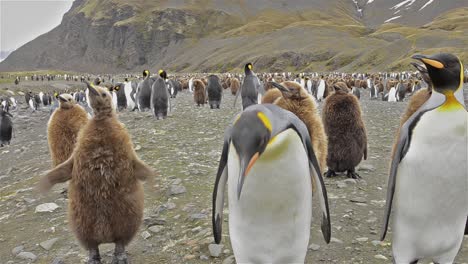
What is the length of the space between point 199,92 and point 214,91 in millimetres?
1425

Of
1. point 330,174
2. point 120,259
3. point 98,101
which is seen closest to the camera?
point 120,259

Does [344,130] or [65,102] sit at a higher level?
[65,102]

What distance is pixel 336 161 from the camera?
5.27 metres

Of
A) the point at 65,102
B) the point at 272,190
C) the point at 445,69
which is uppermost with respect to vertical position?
the point at 445,69

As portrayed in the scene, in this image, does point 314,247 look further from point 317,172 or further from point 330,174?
point 330,174

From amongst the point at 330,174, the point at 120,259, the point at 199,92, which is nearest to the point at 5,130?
the point at 199,92

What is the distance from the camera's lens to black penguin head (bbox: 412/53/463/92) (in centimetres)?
254

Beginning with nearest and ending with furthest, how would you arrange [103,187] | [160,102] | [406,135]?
1. [406,135]
2. [103,187]
3. [160,102]

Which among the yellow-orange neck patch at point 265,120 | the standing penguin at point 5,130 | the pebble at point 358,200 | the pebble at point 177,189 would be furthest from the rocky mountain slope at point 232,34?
the yellow-orange neck patch at point 265,120

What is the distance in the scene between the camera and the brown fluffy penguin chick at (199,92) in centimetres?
1527

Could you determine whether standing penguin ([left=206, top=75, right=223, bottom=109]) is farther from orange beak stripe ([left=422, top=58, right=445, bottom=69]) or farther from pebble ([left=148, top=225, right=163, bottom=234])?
orange beak stripe ([left=422, top=58, right=445, bottom=69])

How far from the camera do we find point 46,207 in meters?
4.83

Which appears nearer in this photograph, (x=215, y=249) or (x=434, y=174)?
A: (x=434, y=174)

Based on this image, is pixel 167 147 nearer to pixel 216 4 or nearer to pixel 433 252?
pixel 433 252
